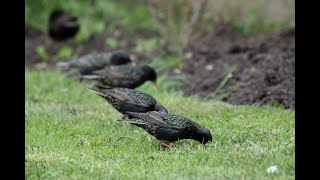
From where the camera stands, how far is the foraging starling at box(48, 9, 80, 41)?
1576 centimetres

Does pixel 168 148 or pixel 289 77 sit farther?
pixel 289 77

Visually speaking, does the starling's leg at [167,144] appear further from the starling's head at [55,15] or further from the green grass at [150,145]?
the starling's head at [55,15]

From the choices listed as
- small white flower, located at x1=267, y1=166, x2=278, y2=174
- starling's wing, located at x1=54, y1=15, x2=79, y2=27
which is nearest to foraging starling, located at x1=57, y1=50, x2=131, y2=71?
starling's wing, located at x1=54, y1=15, x2=79, y2=27

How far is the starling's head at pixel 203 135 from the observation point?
24.5ft

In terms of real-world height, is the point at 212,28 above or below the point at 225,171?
below

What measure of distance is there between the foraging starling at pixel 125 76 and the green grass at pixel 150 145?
41 cm

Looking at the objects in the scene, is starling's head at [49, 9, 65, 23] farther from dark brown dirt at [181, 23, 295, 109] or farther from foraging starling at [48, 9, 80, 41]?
dark brown dirt at [181, 23, 295, 109]

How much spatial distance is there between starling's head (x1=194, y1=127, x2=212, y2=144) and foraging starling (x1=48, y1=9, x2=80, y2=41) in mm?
8849

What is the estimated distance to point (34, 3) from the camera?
16969mm

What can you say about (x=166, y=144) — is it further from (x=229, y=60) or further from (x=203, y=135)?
(x=229, y=60)

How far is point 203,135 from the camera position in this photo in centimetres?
745
